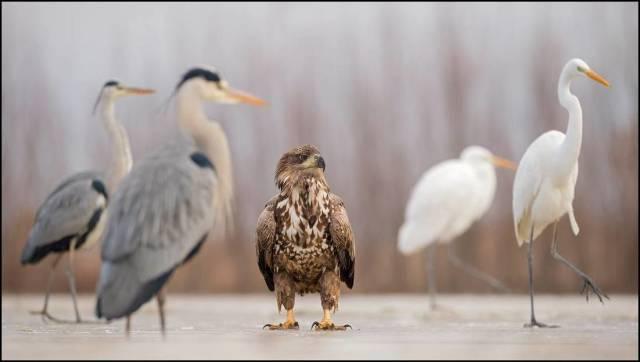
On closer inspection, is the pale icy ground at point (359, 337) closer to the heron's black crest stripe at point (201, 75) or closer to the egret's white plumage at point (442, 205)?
the heron's black crest stripe at point (201, 75)

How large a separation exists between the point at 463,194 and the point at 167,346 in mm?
6843

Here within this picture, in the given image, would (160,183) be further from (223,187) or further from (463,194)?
(463,194)

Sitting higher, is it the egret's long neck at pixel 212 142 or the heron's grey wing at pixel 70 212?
the egret's long neck at pixel 212 142

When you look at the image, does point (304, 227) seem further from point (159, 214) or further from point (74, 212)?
point (74, 212)

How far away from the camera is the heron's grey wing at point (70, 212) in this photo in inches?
294

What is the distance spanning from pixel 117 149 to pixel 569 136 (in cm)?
280

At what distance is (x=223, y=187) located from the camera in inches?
175

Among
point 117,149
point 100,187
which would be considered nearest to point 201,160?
point 117,149

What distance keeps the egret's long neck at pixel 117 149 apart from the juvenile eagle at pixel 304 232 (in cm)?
182

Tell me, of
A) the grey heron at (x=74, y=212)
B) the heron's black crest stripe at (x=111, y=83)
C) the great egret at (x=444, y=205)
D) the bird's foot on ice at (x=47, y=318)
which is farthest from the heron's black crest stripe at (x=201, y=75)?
the great egret at (x=444, y=205)

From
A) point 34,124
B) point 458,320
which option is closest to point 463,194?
point 458,320

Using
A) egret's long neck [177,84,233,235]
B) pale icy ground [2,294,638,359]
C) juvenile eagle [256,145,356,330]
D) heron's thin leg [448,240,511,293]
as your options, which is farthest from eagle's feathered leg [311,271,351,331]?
heron's thin leg [448,240,511,293]

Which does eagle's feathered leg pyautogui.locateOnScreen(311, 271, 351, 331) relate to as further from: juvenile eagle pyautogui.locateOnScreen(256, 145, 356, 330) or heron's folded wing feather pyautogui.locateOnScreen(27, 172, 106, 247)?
→ heron's folded wing feather pyautogui.locateOnScreen(27, 172, 106, 247)

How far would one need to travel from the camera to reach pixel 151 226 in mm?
4113
